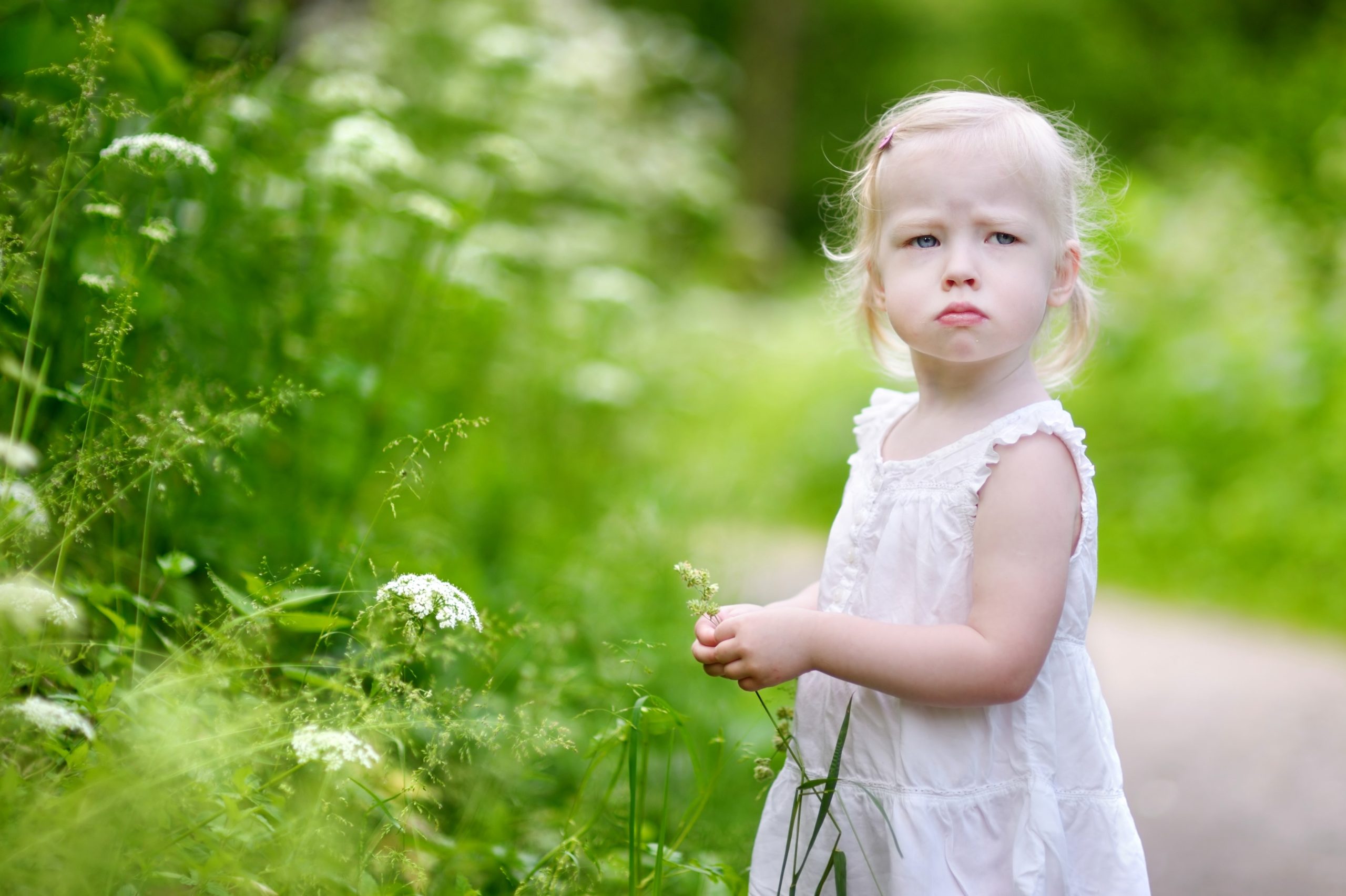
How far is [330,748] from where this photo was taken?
4.15ft

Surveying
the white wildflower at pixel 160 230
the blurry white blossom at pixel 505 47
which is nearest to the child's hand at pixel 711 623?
the white wildflower at pixel 160 230

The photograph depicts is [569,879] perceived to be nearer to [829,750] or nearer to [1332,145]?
[829,750]

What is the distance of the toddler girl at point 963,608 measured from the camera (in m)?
1.33

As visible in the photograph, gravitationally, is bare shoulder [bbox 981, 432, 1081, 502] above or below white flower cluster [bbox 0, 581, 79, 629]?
above

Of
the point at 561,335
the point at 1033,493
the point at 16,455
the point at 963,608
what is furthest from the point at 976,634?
the point at 561,335

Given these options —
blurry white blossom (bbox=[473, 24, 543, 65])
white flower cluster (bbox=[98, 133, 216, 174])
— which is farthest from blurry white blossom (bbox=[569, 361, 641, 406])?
white flower cluster (bbox=[98, 133, 216, 174])

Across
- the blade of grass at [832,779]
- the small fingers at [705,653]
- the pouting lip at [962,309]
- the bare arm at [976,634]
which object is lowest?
the blade of grass at [832,779]

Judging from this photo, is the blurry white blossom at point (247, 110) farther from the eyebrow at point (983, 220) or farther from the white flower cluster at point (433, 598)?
the eyebrow at point (983, 220)

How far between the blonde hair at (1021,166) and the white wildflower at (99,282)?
1.04m

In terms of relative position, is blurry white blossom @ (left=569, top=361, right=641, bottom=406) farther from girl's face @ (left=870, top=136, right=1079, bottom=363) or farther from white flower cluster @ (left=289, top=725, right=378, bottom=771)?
white flower cluster @ (left=289, top=725, right=378, bottom=771)

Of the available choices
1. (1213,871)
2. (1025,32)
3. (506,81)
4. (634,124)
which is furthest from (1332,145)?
(1025,32)

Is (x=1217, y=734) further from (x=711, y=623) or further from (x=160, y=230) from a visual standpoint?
(x=160, y=230)

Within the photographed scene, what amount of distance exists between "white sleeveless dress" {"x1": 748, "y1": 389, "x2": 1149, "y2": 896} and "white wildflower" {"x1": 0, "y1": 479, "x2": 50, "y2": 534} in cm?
96

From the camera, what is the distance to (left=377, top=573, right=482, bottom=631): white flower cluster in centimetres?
132
